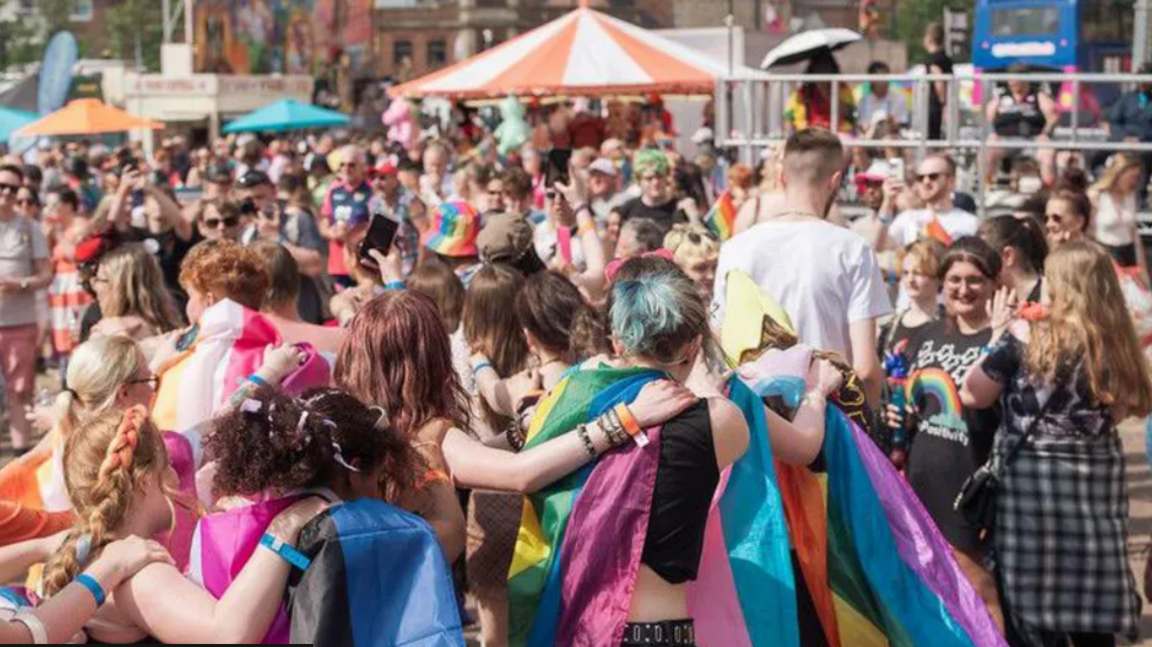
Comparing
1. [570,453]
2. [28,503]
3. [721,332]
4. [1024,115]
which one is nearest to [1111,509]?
[721,332]

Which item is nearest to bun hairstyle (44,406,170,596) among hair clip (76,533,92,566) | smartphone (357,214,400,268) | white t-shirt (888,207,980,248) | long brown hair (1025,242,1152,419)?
hair clip (76,533,92,566)

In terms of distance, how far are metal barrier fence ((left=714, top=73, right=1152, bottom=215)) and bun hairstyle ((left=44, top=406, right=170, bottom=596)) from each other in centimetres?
834

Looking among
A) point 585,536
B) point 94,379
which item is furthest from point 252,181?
point 585,536

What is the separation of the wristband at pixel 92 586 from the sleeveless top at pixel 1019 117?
12.5 m

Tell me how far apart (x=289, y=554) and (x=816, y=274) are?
2861mm

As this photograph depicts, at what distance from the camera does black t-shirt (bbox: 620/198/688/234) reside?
418 inches

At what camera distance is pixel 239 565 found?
348cm

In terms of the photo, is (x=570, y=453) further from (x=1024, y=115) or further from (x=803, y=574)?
(x=1024, y=115)

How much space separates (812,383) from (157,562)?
1.67 m

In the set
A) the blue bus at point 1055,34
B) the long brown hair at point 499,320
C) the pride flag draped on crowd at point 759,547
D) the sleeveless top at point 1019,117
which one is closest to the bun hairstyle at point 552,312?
the long brown hair at point 499,320

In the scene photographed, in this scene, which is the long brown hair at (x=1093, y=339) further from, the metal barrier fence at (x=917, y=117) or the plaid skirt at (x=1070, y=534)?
the metal barrier fence at (x=917, y=117)

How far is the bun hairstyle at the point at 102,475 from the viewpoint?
11.7ft

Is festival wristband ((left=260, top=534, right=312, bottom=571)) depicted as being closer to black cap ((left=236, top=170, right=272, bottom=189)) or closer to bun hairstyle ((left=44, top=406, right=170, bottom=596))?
bun hairstyle ((left=44, top=406, right=170, bottom=596))

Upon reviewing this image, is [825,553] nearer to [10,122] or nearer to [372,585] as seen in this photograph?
[372,585]
